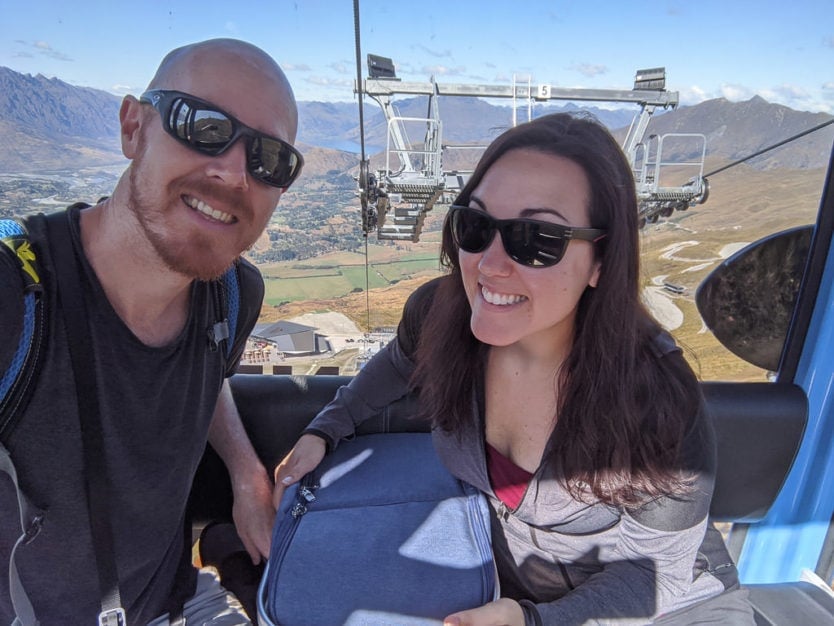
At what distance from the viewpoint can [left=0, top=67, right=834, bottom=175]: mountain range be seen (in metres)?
1.68

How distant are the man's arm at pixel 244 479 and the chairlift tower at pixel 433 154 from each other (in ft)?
3.40

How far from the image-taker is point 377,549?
112 cm

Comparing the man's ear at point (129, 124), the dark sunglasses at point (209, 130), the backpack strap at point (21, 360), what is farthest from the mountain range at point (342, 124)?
the backpack strap at point (21, 360)

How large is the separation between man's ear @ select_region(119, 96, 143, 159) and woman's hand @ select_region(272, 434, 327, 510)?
781mm

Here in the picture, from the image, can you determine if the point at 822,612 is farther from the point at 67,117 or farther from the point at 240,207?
the point at 67,117

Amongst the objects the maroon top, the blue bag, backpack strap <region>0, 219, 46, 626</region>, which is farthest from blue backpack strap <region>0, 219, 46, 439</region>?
the maroon top

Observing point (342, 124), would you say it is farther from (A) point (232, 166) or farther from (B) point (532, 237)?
(B) point (532, 237)

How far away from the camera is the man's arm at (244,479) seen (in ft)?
4.49

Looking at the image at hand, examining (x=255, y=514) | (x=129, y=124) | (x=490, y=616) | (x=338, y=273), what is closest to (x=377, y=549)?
(x=490, y=616)

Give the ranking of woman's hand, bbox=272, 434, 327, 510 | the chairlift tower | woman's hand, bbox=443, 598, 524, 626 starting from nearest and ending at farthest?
1. woman's hand, bbox=443, 598, 524, 626
2. woman's hand, bbox=272, 434, 327, 510
3. the chairlift tower

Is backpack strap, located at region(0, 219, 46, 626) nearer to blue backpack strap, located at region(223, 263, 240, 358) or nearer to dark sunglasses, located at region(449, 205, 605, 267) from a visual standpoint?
blue backpack strap, located at region(223, 263, 240, 358)

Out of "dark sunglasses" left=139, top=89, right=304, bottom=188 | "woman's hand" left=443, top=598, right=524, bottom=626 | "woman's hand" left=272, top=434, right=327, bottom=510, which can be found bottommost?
"woman's hand" left=443, top=598, right=524, bottom=626

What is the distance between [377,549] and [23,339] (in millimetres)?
765

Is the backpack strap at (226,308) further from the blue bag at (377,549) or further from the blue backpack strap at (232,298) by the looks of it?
the blue bag at (377,549)
